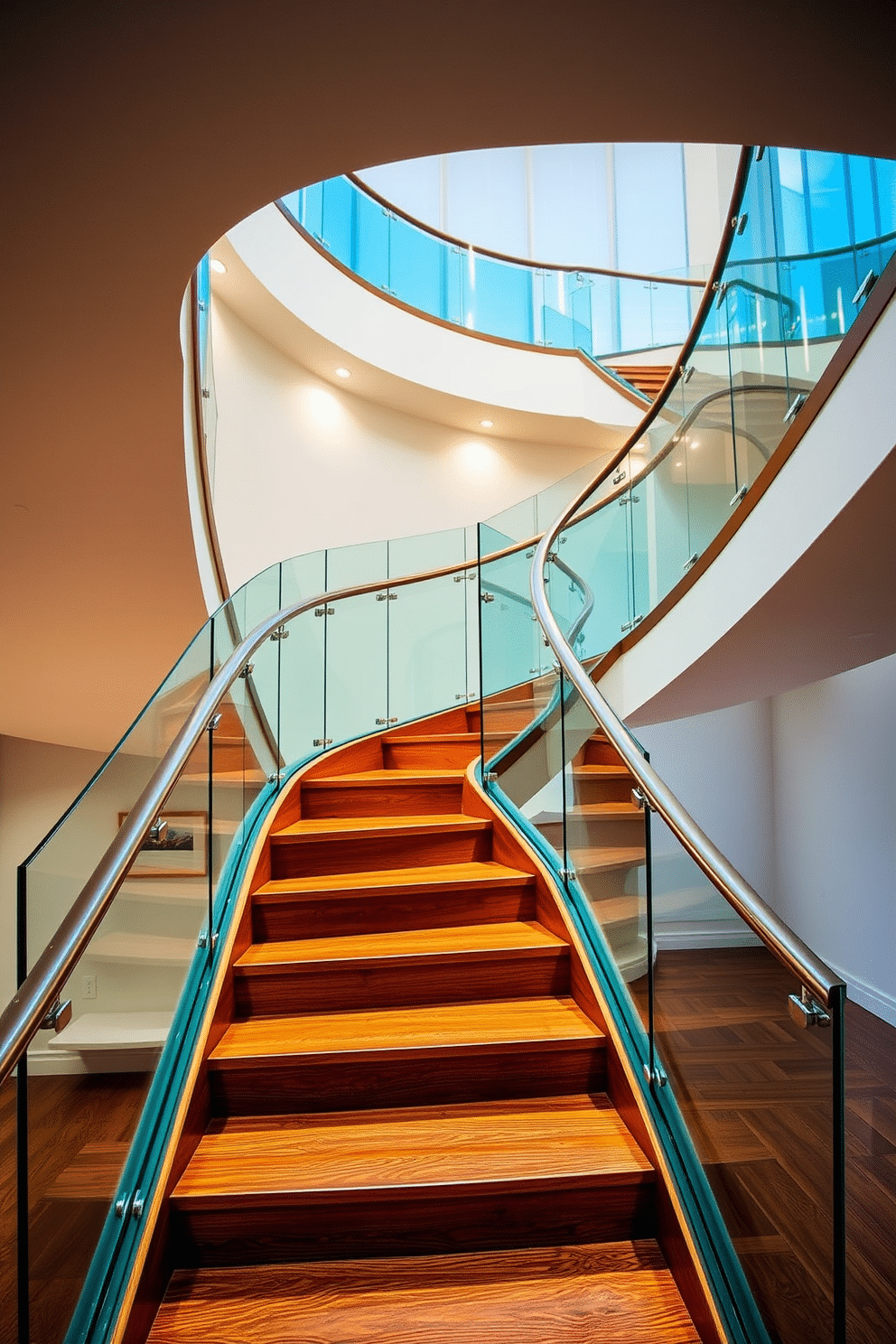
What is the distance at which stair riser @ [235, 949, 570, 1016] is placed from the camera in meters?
2.49

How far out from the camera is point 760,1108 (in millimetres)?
1596

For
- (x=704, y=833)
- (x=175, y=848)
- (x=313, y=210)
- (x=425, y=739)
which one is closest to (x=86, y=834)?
(x=175, y=848)

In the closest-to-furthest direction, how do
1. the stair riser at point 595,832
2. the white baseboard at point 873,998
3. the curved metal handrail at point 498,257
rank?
the stair riser at point 595,832 < the white baseboard at point 873,998 < the curved metal handrail at point 498,257

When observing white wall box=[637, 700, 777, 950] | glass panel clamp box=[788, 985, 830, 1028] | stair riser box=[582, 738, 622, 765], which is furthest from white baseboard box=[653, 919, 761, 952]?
white wall box=[637, 700, 777, 950]

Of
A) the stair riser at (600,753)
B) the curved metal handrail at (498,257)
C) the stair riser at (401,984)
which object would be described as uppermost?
the curved metal handrail at (498,257)

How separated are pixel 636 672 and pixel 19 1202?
3722mm

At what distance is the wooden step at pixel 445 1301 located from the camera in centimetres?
161

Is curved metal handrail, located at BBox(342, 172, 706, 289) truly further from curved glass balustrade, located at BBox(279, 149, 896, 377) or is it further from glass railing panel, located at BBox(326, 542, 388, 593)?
glass railing panel, located at BBox(326, 542, 388, 593)

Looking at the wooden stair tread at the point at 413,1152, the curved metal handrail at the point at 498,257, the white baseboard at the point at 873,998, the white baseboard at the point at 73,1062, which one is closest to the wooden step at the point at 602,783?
the wooden stair tread at the point at 413,1152

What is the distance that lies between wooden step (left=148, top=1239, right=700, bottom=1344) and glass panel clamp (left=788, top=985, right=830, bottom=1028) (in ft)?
2.18

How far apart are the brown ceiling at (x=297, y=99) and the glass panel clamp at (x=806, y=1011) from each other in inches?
62.2

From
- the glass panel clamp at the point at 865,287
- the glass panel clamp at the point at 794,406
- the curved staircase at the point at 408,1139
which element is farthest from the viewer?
the glass panel clamp at the point at 794,406

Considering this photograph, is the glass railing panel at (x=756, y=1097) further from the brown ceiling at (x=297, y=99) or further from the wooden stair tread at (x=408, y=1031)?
the brown ceiling at (x=297, y=99)

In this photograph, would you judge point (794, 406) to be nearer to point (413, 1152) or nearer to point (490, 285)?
point (413, 1152)
